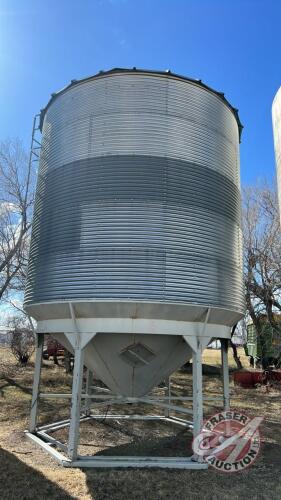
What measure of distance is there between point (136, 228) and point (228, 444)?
18.1 feet

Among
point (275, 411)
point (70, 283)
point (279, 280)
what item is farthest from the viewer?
point (279, 280)

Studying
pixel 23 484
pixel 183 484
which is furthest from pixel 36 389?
pixel 183 484

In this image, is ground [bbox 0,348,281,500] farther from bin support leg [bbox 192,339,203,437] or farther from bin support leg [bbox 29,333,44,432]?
bin support leg [bbox 192,339,203,437]

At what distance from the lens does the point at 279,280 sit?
71.6 ft

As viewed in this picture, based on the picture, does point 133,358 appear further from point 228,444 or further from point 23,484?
point 23,484

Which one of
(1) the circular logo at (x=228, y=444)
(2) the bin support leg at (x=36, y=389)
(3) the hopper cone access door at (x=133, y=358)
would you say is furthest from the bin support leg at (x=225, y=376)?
(2) the bin support leg at (x=36, y=389)

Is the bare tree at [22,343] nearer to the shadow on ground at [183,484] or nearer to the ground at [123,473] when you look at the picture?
the ground at [123,473]

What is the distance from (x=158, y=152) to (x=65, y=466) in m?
6.54

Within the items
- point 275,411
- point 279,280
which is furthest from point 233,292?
point 279,280

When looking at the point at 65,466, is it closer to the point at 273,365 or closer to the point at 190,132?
the point at 190,132

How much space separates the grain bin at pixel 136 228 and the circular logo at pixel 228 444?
6.10 feet

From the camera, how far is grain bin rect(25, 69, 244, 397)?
8078mm

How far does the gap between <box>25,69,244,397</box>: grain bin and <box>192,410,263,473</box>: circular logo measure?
186 centimetres

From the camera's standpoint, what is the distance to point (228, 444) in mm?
9398
